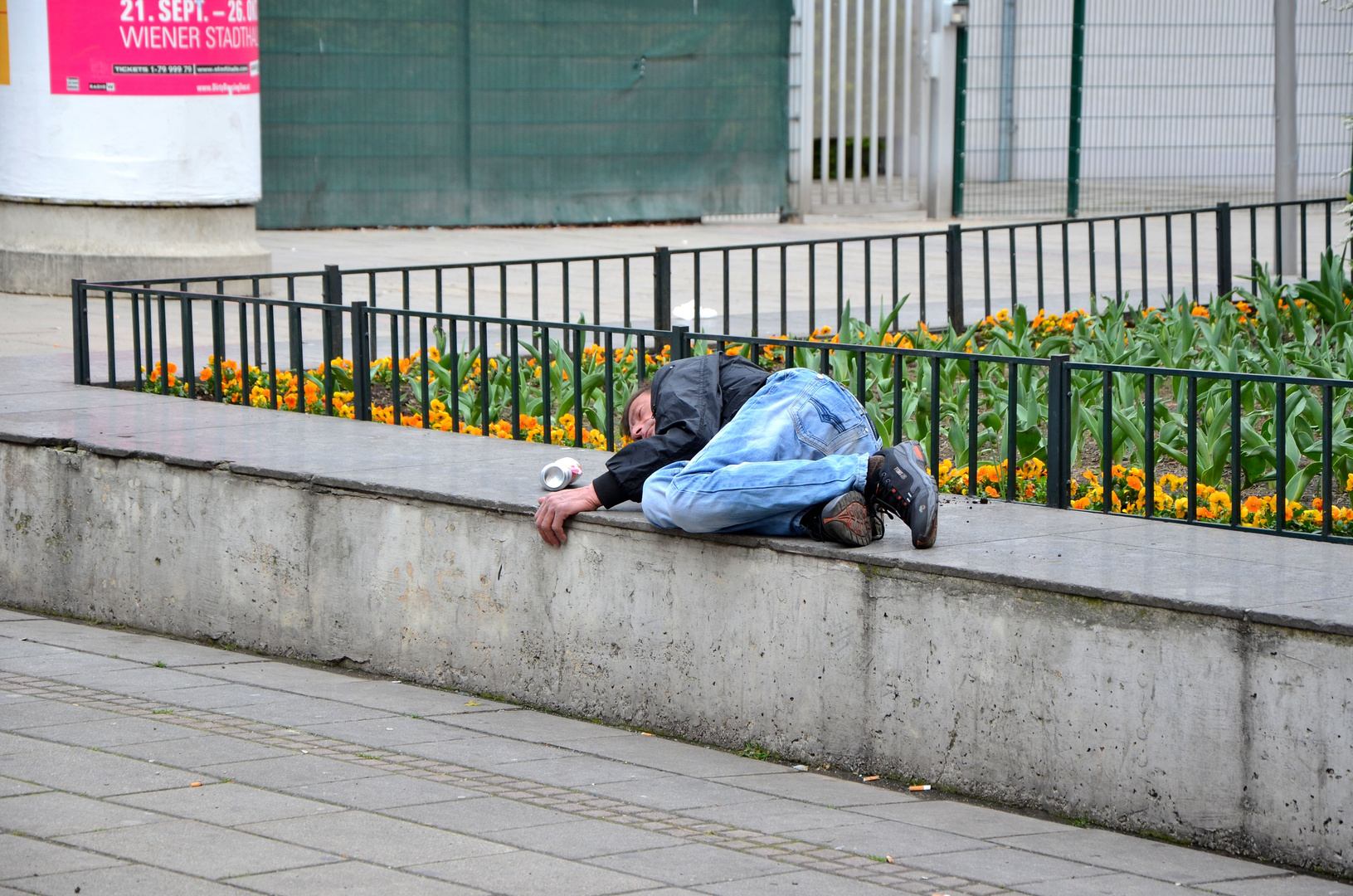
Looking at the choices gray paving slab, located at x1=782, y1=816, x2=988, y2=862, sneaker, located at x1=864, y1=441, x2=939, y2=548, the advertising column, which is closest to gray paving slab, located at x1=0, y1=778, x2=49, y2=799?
gray paving slab, located at x1=782, y1=816, x2=988, y2=862

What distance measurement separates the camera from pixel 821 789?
4516 millimetres

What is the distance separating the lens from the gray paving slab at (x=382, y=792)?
4219mm

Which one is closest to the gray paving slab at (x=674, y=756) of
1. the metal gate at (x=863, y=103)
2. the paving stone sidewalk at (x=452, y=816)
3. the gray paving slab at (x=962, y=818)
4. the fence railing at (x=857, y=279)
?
the paving stone sidewalk at (x=452, y=816)

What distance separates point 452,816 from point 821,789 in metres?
0.95

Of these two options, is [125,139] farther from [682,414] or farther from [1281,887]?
[1281,887]

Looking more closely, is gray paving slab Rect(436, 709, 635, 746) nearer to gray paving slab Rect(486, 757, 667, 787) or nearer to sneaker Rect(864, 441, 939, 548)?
gray paving slab Rect(486, 757, 667, 787)

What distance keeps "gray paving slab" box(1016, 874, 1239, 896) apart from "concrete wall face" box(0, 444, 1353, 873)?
30 cm

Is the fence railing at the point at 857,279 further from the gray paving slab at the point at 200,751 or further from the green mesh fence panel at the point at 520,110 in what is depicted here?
the gray paving slab at the point at 200,751

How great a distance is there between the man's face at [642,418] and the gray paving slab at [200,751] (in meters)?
1.29

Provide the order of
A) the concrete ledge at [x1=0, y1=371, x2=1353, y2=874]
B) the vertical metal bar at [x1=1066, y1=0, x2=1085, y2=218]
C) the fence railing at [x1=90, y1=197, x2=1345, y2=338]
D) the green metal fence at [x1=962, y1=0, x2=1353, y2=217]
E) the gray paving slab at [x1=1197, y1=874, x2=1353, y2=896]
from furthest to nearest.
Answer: the green metal fence at [x1=962, y1=0, x2=1353, y2=217]
the vertical metal bar at [x1=1066, y1=0, x2=1085, y2=218]
the fence railing at [x1=90, y1=197, x2=1345, y2=338]
the concrete ledge at [x1=0, y1=371, x2=1353, y2=874]
the gray paving slab at [x1=1197, y1=874, x2=1353, y2=896]

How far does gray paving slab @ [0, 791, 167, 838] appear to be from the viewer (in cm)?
395

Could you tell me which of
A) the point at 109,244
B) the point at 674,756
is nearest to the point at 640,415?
the point at 674,756

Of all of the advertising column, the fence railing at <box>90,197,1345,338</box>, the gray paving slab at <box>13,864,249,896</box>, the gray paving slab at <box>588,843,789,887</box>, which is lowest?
the gray paving slab at <box>588,843,789,887</box>

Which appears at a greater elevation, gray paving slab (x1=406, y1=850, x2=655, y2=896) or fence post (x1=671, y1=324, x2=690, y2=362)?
fence post (x1=671, y1=324, x2=690, y2=362)
